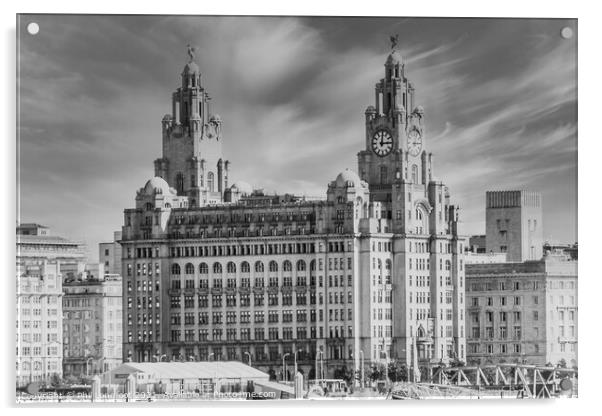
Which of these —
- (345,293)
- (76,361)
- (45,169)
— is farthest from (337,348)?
(45,169)

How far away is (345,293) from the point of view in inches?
2124

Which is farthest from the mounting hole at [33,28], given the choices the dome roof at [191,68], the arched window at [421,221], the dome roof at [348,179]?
the arched window at [421,221]

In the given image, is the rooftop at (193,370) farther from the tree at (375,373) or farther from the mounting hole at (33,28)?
the mounting hole at (33,28)

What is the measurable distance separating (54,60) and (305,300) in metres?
10.5

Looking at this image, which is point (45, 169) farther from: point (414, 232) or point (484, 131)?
point (414, 232)

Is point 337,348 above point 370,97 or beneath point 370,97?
beneath

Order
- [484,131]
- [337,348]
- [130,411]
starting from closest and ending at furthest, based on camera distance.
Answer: [130,411], [484,131], [337,348]

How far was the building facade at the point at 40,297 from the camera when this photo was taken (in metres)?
45.5

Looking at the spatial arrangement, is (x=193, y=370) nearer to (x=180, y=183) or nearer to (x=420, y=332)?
(x=180, y=183)

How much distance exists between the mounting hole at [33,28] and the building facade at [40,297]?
9.56ft

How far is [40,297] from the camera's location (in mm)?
52906

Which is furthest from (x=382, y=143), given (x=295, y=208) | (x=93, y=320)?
(x=93, y=320)

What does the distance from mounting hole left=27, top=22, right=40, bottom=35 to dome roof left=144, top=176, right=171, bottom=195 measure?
9.36 metres

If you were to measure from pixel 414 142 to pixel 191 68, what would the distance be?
25.1 ft
